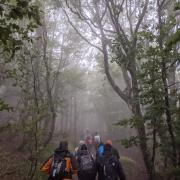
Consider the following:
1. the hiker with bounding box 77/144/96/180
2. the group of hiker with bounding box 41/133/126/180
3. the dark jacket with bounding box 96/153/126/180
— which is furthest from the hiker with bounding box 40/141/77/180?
the hiker with bounding box 77/144/96/180

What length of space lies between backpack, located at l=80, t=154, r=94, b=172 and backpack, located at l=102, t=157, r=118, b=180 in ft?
2.70

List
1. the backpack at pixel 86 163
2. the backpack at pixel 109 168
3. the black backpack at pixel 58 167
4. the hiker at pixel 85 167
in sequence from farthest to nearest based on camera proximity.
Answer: the backpack at pixel 86 163 < the hiker at pixel 85 167 < the backpack at pixel 109 168 < the black backpack at pixel 58 167

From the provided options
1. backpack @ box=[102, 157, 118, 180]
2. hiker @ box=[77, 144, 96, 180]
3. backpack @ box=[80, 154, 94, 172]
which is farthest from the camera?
backpack @ box=[80, 154, 94, 172]

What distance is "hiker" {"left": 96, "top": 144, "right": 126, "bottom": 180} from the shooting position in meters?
6.11

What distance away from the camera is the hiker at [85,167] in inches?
269

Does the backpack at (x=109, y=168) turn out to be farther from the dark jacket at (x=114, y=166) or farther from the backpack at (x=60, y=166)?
the backpack at (x=60, y=166)

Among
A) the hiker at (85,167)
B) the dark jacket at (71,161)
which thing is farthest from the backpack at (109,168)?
the dark jacket at (71,161)

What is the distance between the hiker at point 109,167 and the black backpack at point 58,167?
1.16 metres

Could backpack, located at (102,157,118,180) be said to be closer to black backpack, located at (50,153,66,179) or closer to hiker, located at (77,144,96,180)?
hiker, located at (77,144,96,180)

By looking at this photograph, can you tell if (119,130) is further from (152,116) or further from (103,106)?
(152,116)

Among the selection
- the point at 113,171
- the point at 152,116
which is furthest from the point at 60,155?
the point at 152,116

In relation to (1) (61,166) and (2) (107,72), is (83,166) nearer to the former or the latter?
(1) (61,166)

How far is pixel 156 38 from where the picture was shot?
259 inches

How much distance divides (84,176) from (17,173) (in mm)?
4417
